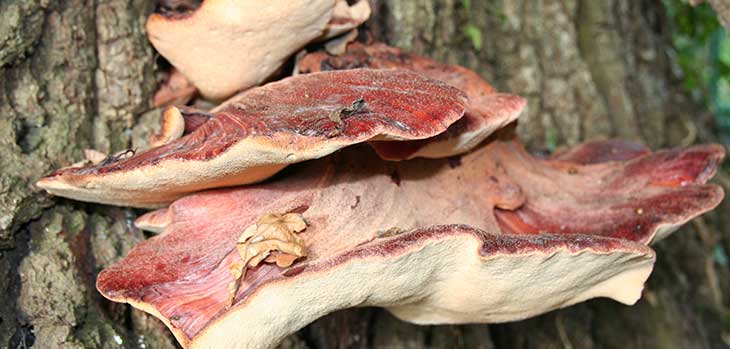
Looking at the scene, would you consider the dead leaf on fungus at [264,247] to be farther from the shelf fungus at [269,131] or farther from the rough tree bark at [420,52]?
the rough tree bark at [420,52]

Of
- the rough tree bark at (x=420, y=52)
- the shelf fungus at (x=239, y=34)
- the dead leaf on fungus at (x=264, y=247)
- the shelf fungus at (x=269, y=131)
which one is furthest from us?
the rough tree bark at (x=420, y=52)

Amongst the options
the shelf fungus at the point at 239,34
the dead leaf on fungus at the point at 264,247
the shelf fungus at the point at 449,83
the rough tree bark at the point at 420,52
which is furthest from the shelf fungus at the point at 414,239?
the shelf fungus at the point at 239,34

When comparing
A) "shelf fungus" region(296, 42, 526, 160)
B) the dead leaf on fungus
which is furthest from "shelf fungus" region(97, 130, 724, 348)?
Result: "shelf fungus" region(296, 42, 526, 160)

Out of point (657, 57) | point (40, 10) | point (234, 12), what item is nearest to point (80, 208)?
point (40, 10)

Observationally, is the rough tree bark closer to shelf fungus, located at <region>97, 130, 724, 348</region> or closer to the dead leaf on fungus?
shelf fungus, located at <region>97, 130, 724, 348</region>

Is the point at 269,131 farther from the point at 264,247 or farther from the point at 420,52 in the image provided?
the point at 420,52

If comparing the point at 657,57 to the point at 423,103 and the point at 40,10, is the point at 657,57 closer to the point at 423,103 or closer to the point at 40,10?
the point at 423,103
